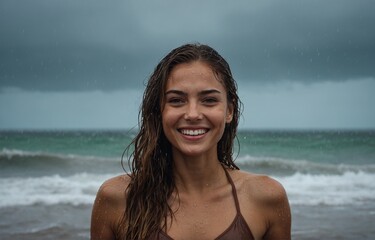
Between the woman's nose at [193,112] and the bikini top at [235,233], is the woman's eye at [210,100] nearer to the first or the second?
the woman's nose at [193,112]

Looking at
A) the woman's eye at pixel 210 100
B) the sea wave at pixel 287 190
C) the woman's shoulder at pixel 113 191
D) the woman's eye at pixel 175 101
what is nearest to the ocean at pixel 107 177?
the sea wave at pixel 287 190

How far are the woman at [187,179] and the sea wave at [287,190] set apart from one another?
880 centimetres

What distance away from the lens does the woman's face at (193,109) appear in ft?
8.25

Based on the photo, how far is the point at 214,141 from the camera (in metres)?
2.60

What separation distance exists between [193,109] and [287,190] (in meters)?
12.4

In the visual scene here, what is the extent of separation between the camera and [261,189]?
107 inches

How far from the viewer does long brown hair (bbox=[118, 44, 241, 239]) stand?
102 inches

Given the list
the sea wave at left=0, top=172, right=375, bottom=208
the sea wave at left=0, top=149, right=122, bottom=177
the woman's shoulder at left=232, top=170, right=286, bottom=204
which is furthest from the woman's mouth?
the sea wave at left=0, top=149, right=122, bottom=177

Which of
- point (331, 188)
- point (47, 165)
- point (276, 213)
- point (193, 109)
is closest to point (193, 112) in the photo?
point (193, 109)

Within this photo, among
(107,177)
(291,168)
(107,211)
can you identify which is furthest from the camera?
(291,168)

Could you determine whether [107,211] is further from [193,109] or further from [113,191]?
[193,109]

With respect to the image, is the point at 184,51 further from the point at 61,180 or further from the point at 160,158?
the point at 61,180

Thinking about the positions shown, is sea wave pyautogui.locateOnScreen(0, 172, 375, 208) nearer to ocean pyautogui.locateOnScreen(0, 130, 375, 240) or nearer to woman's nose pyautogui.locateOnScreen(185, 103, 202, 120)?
ocean pyautogui.locateOnScreen(0, 130, 375, 240)

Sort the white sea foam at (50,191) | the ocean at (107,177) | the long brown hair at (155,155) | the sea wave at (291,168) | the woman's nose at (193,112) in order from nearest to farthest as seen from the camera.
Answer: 1. the woman's nose at (193,112)
2. the long brown hair at (155,155)
3. the ocean at (107,177)
4. the white sea foam at (50,191)
5. the sea wave at (291,168)
